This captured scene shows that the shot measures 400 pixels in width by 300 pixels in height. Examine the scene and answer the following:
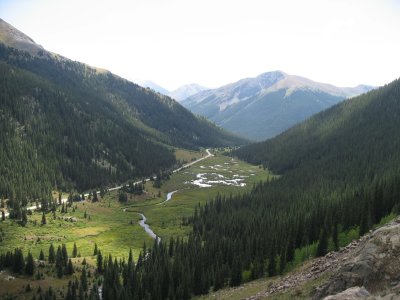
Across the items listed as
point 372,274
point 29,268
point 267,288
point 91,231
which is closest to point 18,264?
point 29,268

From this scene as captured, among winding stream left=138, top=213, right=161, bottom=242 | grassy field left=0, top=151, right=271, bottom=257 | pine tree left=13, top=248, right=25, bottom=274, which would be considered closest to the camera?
pine tree left=13, top=248, right=25, bottom=274

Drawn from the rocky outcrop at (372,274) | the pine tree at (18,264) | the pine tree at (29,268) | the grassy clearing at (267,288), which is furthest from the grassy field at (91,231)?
the rocky outcrop at (372,274)

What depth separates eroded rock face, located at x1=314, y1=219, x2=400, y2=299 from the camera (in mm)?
37125

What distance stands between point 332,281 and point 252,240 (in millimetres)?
65562

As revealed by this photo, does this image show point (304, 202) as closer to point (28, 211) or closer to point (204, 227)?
point (204, 227)

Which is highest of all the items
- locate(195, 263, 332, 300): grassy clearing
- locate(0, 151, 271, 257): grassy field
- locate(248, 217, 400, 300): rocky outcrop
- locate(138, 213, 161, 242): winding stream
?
locate(248, 217, 400, 300): rocky outcrop

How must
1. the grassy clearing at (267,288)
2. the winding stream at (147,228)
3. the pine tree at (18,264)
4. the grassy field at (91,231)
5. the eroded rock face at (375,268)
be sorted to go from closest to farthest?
the eroded rock face at (375,268), the grassy clearing at (267,288), the pine tree at (18,264), the grassy field at (91,231), the winding stream at (147,228)

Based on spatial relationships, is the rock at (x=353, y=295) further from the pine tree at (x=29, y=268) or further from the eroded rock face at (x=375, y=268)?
the pine tree at (x=29, y=268)

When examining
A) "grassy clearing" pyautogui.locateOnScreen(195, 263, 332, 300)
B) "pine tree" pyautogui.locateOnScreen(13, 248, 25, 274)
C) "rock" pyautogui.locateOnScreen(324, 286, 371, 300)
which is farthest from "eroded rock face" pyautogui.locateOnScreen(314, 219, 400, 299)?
"pine tree" pyautogui.locateOnScreen(13, 248, 25, 274)

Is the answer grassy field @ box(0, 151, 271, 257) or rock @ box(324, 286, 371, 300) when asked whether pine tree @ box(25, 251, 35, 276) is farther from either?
rock @ box(324, 286, 371, 300)

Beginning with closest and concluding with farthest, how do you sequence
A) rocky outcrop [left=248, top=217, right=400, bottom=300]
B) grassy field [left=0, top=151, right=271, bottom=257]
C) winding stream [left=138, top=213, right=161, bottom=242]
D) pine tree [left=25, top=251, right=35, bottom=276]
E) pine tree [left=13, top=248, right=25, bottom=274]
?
rocky outcrop [left=248, top=217, right=400, bottom=300] < pine tree [left=25, top=251, right=35, bottom=276] < pine tree [left=13, top=248, right=25, bottom=274] < grassy field [left=0, top=151, right=271, bottom=257] < winding stream [left=138, top=213, right=161, bottom=242]

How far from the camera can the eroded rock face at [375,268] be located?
37125 mm

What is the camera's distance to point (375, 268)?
3881cm

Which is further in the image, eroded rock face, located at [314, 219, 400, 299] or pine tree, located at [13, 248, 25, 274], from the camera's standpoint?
pine tree, located at [13, 248, 25, 274]
